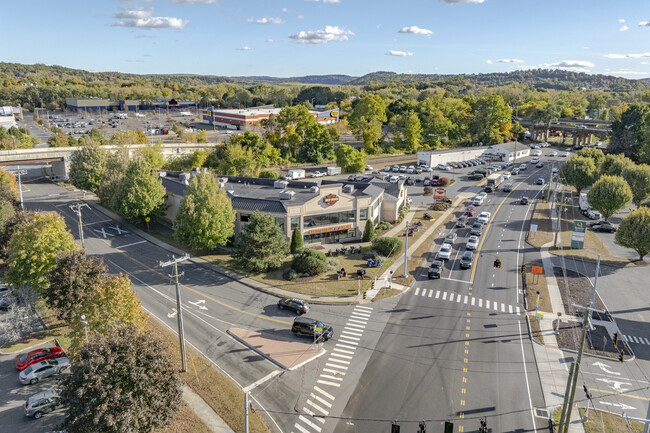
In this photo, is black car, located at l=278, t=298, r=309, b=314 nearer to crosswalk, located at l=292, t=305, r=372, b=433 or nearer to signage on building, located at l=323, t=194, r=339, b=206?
crosswalk, located at l=292, t=305, r=372, b=433

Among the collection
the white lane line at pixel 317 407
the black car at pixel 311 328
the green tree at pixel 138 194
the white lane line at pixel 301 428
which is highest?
the green tree at pixel 138 194

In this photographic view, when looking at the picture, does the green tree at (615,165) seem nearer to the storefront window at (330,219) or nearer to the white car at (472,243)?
the white car at (472,243)

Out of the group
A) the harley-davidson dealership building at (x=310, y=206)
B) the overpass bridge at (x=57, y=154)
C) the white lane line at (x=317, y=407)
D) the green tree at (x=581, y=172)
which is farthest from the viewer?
the overpass bridge at (x=57, y=154)

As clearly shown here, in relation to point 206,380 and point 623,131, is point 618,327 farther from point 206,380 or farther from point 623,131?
point 623,131

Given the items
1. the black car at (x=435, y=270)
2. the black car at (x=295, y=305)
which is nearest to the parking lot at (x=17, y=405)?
the black car at (x=295, y=305)

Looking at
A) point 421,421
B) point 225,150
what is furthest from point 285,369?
point 225,150

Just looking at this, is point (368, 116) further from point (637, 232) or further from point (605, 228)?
point (637, 232)

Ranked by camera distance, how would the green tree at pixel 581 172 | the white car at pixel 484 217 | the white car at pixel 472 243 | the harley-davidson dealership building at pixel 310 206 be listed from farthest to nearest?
the green tree at pixel 581 172 < the white car at pixel 484 217 < the white car at pixel 472 243 < the harley-davidson dealership building at pixel 310 206
